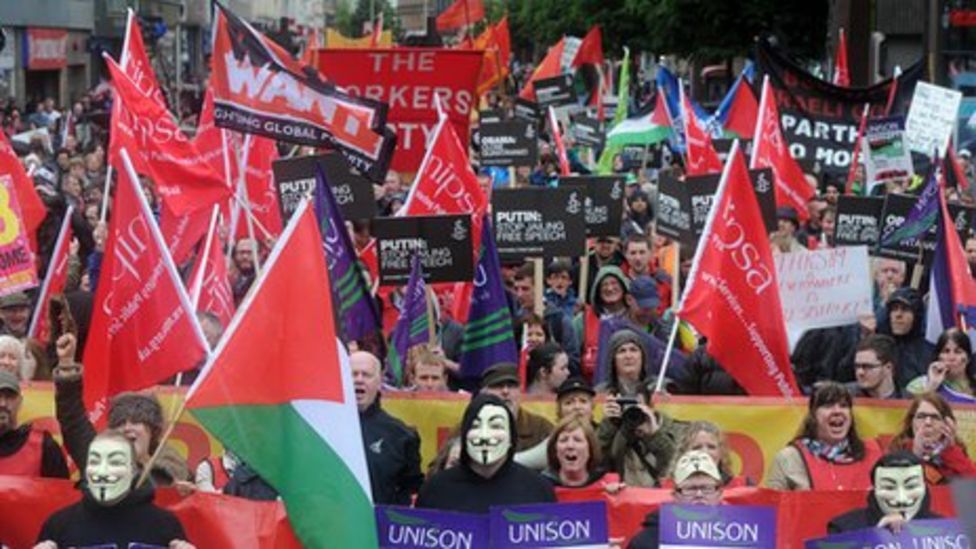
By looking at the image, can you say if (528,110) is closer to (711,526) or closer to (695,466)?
(695,466)

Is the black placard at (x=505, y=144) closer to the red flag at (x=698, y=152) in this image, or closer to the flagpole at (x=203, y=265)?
the red flag at (x=698, y=152)

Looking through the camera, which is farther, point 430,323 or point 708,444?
point 430,323

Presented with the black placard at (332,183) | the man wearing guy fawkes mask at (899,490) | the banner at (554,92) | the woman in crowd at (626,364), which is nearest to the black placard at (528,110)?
the banner at (554,92)

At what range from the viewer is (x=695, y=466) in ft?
27.2

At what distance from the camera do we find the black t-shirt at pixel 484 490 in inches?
330

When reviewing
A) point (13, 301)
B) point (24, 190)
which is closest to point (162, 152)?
point (24, 190)

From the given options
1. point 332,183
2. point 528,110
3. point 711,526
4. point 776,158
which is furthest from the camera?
point 528,110

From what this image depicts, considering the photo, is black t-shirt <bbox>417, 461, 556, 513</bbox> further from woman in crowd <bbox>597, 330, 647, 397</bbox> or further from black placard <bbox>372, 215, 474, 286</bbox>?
black placard <bbox>372, 215, 474, 286</bbox>

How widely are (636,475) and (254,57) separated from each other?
4751 mm

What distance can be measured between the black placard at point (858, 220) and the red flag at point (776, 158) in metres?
1.81

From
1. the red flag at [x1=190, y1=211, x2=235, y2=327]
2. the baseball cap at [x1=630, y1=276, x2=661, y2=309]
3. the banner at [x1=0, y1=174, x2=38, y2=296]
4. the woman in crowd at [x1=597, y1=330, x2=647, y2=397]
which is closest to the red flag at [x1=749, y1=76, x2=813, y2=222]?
the baseball cap at [x1=630, y1=276, x2=661, y2=309]

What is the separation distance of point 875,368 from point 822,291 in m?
1.55

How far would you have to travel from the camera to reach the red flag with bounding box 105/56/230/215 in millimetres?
13992

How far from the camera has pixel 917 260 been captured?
14000 mm
